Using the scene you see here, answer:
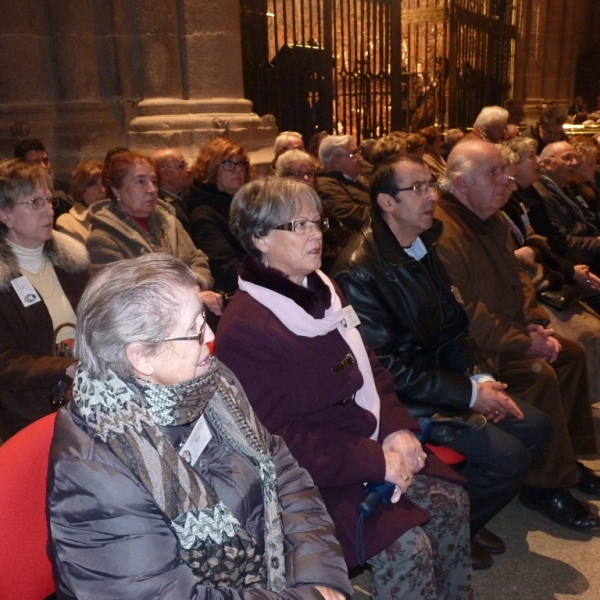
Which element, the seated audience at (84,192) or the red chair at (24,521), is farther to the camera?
the seated audience at (84,192)

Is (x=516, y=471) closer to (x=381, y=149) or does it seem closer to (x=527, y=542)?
(x=527, y=542)

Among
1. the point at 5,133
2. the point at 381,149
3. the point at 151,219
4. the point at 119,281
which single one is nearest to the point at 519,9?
the point at 381,149

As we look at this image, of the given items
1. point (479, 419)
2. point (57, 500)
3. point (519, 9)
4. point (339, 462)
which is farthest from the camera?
point (519, 9)

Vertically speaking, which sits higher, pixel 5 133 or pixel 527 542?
pixel 5 133

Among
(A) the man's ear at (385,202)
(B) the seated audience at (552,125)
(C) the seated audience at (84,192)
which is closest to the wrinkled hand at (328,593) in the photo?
(A) the man's ear at (385,202)

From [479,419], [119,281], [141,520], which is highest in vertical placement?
[119,281]

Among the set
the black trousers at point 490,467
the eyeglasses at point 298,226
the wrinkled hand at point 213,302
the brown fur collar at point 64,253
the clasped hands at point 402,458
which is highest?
the eyeglasses at point 298,226

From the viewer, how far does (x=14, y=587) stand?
1.51m

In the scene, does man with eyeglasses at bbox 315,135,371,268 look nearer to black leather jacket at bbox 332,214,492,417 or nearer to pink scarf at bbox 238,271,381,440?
A: black leather jacket at bbox 332,214,492,417

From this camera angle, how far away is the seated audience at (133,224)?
3.53 meters

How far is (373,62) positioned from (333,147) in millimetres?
5372

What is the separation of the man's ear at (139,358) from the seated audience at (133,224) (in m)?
1.92

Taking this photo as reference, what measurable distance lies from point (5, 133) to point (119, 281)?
4856mm

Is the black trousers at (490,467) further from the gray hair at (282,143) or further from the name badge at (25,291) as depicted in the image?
the gray hair at (282,143)
